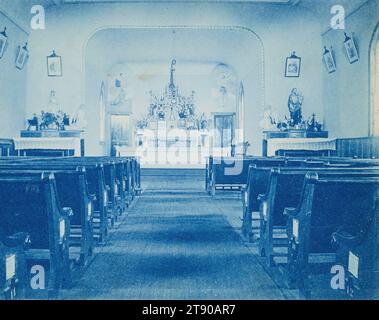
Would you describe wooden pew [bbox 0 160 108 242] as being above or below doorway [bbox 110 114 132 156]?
below

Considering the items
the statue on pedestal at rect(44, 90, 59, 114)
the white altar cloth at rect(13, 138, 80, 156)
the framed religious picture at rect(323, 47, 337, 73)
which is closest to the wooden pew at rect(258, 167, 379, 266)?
the framed religious picture at rect(323, 47, 337, 73)

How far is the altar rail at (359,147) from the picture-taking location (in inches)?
311

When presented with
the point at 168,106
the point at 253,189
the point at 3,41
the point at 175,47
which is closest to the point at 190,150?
the point at 168,106

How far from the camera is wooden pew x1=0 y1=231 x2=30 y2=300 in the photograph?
2236 millimetres

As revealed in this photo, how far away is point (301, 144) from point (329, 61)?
1802 millimetres

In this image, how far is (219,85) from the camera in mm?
17672

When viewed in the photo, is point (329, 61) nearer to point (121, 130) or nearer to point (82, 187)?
point (82, 187)

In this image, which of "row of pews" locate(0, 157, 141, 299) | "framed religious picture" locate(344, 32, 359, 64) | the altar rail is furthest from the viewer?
"framed religious picture" locate(344, 32, 359, 64)

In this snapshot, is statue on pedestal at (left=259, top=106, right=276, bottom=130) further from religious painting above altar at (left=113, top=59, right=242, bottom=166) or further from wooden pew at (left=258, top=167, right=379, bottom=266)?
wooden pew at (left=258, top=167, right=379, bottom=266)

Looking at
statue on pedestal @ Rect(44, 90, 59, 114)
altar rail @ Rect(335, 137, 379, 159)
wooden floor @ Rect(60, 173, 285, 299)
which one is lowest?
wooden floor @ Rect(60, 173, 285, 299)

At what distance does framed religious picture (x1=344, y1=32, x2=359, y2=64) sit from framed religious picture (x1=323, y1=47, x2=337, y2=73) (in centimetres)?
102

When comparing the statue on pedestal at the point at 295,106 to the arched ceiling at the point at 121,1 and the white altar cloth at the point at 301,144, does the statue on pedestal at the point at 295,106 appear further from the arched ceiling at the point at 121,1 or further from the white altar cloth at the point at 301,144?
the arched ceiling at the point at 121,1
